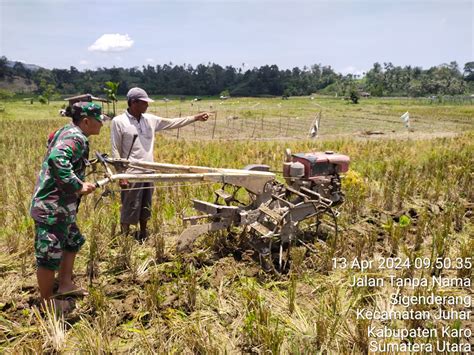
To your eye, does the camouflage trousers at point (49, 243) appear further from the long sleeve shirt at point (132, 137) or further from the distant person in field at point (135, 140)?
the long sleeve shirt at point (132, 137)

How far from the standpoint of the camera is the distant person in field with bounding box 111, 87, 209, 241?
409 cm

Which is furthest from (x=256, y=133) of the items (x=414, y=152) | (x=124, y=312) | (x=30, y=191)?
(x=124, y=312)

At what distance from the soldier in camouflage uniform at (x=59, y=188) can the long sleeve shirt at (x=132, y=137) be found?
983mm

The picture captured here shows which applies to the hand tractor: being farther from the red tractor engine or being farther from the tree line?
the tree line

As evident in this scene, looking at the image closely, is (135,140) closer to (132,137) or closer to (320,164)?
(132,137)

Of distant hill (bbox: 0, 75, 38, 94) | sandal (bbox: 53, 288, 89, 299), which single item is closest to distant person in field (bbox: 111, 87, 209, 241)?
sandal (bbox: 53, 288, 89, 299)

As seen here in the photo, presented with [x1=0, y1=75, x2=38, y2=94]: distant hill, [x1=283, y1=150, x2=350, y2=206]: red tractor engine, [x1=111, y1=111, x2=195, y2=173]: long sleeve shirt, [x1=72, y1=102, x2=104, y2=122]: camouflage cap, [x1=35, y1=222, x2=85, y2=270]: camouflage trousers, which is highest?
[x1=0, y1=75, x2=38, y2=94]: distant hill

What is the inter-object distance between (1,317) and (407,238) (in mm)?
4516

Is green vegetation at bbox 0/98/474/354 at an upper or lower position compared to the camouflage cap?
lower

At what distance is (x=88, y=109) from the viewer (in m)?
3.02

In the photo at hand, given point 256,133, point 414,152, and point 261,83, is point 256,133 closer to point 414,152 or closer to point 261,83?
point 414,152

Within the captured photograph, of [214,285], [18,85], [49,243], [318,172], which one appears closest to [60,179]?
[49,243]

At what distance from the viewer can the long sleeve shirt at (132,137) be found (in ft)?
13.4

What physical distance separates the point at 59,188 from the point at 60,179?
14 centimetres
